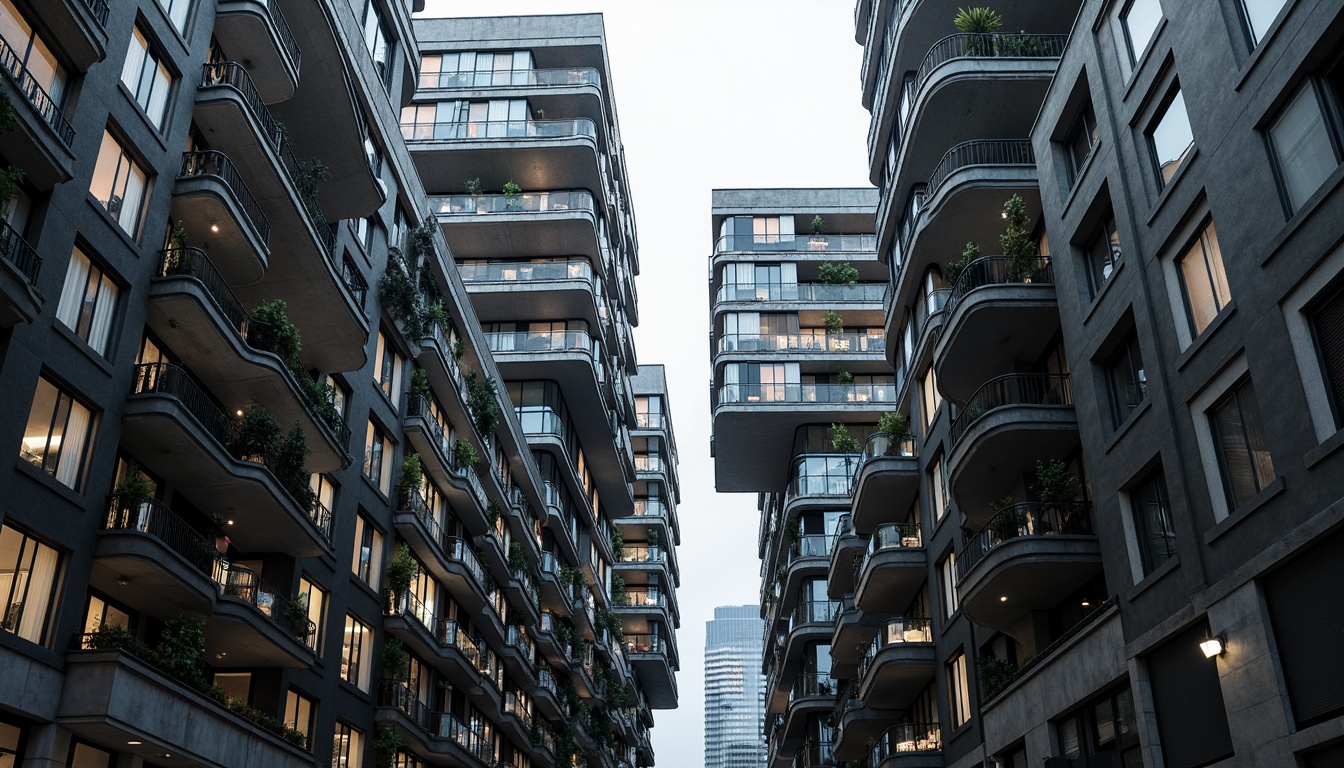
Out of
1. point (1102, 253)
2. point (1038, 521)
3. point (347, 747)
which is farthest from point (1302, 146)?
point (347, 747)

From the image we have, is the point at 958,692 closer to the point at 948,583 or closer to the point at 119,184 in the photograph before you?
the point at 948,583

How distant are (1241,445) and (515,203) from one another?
44.4m

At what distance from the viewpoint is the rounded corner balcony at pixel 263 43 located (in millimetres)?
25359

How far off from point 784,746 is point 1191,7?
58.3 m

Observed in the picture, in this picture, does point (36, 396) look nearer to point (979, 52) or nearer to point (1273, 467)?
point (1273, 467)

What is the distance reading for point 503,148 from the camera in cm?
5609

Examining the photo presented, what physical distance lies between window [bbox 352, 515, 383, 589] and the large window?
4.76 feet

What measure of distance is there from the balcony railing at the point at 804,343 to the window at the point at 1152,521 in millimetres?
39850

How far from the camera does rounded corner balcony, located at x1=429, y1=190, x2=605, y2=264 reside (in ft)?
185

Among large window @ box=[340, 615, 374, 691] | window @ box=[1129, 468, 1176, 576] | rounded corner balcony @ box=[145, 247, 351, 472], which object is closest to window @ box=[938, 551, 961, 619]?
window @ box=[1129, 468, 1176, 576]

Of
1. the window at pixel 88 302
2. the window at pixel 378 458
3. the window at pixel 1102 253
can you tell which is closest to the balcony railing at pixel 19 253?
the window at pixel 88 302

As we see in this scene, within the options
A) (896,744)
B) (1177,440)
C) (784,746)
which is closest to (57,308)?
(1177,440)

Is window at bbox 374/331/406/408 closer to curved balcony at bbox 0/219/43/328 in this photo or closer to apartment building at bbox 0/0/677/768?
apartment building at bbox 0/0/677/768

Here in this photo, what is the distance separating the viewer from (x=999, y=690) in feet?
91.5
